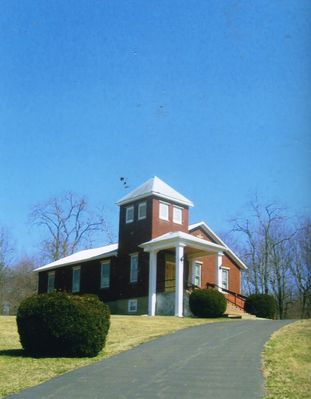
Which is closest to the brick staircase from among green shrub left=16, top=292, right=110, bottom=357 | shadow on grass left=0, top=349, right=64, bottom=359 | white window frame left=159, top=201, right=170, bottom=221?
white window frame left=159, top=201, right=170, bottom=221

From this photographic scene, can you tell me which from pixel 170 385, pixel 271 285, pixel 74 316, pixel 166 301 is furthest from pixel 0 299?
pixel 170 385

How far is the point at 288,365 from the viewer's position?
520 inches

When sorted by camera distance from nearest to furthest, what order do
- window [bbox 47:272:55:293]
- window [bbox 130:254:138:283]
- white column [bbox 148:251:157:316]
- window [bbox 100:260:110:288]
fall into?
white column [bbox 148:251:157:316]
window [bbox 130:254:138:283]
window [bbox 100:260:110:288]
window [bbox 47:272:55:293]

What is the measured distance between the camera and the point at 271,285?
1984 inches

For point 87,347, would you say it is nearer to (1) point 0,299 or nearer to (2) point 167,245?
(2) point 167,245

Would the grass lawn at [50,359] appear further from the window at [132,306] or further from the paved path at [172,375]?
the window at [132,306]

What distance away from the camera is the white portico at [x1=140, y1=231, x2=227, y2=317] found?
30.5m

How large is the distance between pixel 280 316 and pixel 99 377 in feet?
123

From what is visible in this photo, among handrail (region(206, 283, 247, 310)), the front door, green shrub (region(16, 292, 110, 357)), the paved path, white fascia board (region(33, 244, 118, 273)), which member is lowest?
the paved path

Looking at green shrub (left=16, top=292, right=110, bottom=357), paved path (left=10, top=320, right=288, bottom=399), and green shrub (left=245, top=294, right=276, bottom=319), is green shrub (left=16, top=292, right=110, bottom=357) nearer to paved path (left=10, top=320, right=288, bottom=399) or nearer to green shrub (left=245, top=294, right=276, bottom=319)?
paved path (left=10, top=320, right=288, bottom=399)

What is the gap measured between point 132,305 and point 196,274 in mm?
4343

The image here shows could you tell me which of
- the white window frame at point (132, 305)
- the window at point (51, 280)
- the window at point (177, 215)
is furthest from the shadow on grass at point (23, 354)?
the window at point (51, 280)

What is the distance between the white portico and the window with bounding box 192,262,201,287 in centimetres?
121

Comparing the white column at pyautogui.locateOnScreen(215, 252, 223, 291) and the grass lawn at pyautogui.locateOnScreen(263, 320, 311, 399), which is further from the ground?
the white column at pyautogui.locateOnScreen(215, 252, 223, 291)
